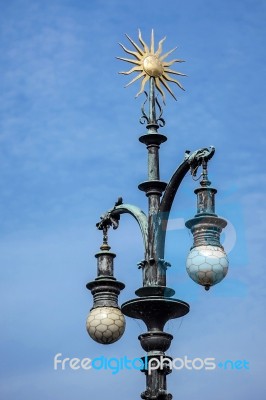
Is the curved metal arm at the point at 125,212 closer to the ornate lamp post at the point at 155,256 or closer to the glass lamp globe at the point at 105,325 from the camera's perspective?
the ornate lamp post at the point at 155,256

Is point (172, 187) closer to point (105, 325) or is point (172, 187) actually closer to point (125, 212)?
point (125, 212)

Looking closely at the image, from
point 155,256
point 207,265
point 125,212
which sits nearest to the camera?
point 207,265

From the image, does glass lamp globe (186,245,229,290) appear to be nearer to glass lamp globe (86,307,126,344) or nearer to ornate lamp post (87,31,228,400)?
ornate lamp post (87,31,228,400)

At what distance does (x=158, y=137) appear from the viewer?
14.8 meters

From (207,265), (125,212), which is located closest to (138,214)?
(125,212)

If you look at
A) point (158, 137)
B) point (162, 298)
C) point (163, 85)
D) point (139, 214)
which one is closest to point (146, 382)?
point (162, 298)

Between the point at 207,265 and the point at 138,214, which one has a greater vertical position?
the point at 138,214

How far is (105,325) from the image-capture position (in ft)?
46.3

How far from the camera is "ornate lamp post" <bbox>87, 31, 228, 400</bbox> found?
12742 mm

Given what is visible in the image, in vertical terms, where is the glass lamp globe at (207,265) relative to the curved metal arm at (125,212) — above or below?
below

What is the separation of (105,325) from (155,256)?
51.4 inches

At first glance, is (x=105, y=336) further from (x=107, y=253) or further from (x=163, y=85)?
(x=163, y=85)

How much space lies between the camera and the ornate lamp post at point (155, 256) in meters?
12.7

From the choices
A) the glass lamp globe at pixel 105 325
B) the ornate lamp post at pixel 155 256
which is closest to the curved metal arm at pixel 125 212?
the ornate lamp post at pixel 155 256
